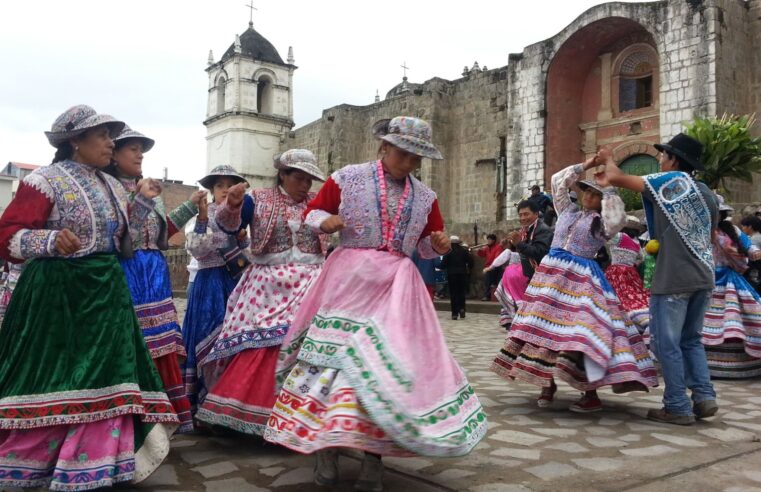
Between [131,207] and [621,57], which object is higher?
[621,57]

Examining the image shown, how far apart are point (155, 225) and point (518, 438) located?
2504mm

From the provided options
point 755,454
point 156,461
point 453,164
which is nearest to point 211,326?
point 156,461

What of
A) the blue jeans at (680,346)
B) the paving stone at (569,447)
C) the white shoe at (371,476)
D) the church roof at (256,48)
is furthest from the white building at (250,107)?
the white shoe at (371,476)

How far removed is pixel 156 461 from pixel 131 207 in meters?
1.46

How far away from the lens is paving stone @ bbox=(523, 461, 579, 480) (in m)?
3.39

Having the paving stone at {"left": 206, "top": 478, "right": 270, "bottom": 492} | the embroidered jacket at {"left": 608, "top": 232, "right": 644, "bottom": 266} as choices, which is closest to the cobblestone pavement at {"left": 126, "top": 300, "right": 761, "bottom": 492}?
the paving stone at {"left": 206, "top": 478, "right": 270, "bottom": 492}

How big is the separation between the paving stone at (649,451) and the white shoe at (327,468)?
1667mm

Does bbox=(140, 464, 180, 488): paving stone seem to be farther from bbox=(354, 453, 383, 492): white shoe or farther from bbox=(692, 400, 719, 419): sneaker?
bbox=(692, 400, 719, 419): sneaker

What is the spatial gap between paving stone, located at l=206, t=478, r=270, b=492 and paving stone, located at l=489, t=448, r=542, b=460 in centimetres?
133

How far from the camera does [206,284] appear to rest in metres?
4.86

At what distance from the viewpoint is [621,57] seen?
21.0m

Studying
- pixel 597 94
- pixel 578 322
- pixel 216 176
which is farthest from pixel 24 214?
pixel 597 94

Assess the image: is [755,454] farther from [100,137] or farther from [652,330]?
[100,137]

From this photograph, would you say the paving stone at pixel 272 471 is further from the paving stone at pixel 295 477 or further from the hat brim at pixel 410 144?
the hat brim at pixel 410 144
